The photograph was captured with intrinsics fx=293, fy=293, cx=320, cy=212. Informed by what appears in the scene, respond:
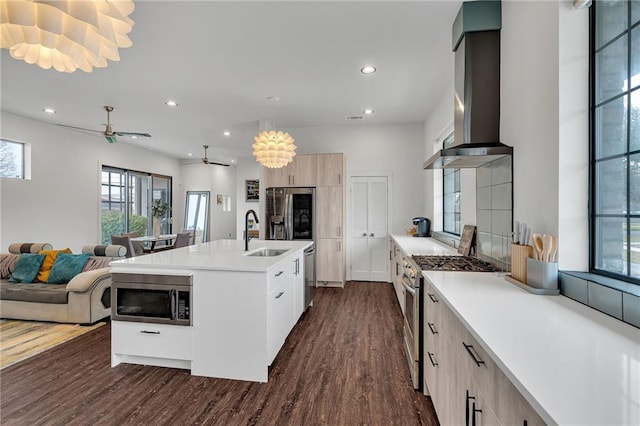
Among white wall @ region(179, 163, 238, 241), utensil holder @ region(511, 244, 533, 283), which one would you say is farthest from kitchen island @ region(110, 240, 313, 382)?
white wall @ region(179, 163, 238, 241)

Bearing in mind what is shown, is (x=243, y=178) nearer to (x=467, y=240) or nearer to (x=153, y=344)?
(x=153, y=344)

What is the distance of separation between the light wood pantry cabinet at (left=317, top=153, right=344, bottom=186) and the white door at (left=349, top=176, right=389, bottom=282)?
568 millimetres

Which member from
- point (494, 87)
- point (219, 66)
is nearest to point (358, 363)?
point (494, 87)

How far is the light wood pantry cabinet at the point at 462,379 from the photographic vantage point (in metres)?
0.88

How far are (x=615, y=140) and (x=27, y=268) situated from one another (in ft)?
18.8

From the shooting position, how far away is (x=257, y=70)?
3.36 metres

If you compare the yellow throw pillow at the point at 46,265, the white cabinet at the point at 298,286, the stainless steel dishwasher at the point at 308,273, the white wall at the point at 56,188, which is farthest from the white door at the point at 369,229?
the white wall at the point at 56,188

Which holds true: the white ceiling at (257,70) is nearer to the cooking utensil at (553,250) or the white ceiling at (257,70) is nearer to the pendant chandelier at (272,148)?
the pendant chandelier at (272,148)

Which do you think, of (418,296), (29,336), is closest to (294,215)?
(418,296)

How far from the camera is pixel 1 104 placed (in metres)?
4.51

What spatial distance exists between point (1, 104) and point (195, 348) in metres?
5.24

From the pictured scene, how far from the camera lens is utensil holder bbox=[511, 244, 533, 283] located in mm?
1653

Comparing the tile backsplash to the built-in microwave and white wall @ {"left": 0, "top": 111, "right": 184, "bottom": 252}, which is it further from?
white wall @ {"left": 0, "top": 111, "right": 184, "bottom": 252}

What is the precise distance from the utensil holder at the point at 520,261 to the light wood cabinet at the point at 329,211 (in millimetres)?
3443
